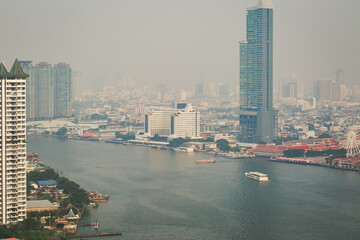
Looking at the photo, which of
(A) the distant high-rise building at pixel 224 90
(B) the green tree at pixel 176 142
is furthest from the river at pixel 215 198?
(A) the distant high-rise building at pixel 224 90

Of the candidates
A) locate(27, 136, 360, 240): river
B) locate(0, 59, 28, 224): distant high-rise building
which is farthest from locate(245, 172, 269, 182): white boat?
locate(0, 59, 28, 224): distant high-rise building

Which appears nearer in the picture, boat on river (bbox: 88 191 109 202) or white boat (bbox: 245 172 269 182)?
boat on river (bbox: 88 191 109 202)

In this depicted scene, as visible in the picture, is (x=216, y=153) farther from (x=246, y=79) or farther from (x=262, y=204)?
(x=262, y=204)

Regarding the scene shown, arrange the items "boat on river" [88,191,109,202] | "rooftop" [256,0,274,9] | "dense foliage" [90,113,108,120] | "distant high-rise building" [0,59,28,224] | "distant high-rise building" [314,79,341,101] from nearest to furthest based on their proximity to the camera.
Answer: "distant high-rise building" [0,59,28,224] → "boat on river" [88,191,109,202] → "rooftop" [256,0,274,9] → "dense foliage" [90,113,108,120] → "distant high-rise building" [314,79,341,101]

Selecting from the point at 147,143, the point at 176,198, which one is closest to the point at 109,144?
the point at 147,143

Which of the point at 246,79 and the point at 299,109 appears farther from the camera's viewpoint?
the point at 299,109

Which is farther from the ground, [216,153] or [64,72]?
[64,72]

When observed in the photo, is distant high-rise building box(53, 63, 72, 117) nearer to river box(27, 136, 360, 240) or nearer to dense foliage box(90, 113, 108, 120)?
dense foliage box(90, 113, 108, 120)

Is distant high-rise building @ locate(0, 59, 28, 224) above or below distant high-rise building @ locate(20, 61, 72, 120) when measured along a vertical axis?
below
